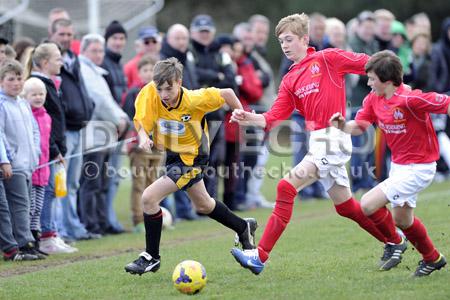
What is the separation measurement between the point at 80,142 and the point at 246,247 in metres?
3.65

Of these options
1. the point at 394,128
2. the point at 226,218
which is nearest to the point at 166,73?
the point at 226,218

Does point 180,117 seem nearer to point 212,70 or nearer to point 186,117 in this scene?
point 186,117

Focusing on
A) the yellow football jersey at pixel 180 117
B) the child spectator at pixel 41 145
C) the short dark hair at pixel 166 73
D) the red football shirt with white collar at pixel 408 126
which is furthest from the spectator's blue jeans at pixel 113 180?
the red football shirt with white collar at pixel 408 126

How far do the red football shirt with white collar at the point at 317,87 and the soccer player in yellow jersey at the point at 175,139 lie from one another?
427mm

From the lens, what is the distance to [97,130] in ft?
38.8

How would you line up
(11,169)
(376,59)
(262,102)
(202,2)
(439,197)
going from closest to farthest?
(376,59) < (11,169) < (439,197) < (262,102) < (202,2)

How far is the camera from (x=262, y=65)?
591 inches

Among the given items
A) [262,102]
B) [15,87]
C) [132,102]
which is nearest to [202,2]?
[262,102]

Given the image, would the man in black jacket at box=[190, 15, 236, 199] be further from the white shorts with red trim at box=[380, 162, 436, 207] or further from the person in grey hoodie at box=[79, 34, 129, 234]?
the white shorts with red trim at box=[380, 162, 436, 207]

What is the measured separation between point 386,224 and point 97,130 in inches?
202

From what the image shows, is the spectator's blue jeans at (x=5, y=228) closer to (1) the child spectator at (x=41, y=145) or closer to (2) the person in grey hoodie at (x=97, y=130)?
(1) the child spectator at (x=41, y=145)

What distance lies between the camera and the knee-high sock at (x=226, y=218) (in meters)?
8.35

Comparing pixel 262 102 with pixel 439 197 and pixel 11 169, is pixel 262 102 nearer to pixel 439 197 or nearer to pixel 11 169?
pixel 439 197

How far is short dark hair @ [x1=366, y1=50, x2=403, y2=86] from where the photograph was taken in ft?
23.8
